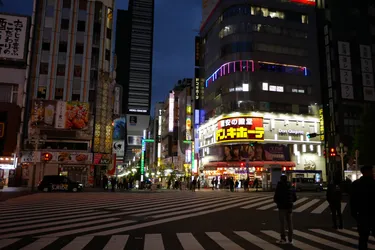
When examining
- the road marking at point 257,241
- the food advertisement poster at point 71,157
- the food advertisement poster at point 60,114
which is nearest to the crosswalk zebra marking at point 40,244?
the road marking at point 257,241

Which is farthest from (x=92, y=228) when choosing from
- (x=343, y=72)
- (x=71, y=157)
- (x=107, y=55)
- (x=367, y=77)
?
(x=367, y=77)

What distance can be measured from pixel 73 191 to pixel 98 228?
22.5 m

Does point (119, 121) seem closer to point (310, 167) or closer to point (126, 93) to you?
point (310, 167)

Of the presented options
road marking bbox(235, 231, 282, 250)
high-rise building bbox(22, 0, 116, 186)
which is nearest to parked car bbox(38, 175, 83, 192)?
high-rise building bbox(22, 0, 116, 186)

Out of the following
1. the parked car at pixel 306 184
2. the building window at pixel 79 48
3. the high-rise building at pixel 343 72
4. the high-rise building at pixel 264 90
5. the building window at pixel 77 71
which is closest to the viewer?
the parked car at pixel 306 184

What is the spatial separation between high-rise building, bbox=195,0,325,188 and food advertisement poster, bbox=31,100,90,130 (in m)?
19.6

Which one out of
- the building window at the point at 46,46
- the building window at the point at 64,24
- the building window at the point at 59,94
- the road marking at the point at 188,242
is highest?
the building window at the point at 64,24

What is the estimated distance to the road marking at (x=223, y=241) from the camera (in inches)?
283

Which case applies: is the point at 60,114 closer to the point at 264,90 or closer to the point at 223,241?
the point at 264,90

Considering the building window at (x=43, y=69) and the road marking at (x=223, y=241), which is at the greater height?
the building window at (x=43, y=69)

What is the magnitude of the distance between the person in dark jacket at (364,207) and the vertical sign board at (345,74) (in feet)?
153

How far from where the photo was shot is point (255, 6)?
49.6 metres

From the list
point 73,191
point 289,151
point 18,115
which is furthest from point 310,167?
point 18,115

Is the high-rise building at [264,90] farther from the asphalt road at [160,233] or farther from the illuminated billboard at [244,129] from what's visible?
the asphalt road at [160,233]
